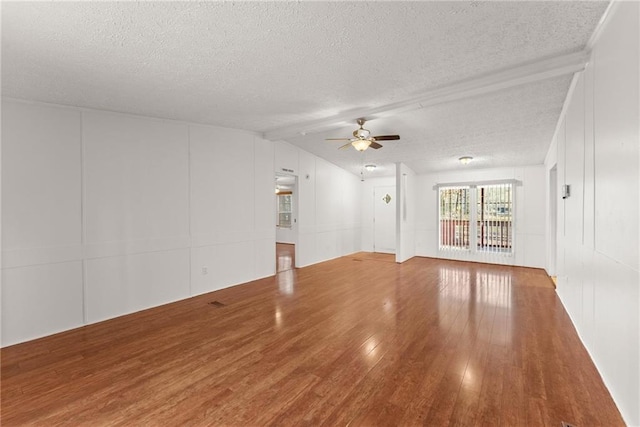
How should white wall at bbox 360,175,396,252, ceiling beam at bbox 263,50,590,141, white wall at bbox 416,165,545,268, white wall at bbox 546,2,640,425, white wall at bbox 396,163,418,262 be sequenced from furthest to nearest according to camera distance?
white wall at bbox 360,175,396,252
white wall at bbox 396,163,418,262
white wall at bbox 416,165,545,268
ceiling beam at bbox 263,50,590,141
white wall at bbox 546,2,640,425

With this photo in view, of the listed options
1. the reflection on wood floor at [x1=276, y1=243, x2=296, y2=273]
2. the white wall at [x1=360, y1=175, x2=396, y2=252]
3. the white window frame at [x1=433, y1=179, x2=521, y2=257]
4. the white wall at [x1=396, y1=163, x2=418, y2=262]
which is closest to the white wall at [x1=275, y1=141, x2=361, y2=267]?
the white wall at [x1=360, y1=175, x2=396, y2=252]

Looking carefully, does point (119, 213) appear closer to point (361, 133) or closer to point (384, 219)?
point (361, 133)

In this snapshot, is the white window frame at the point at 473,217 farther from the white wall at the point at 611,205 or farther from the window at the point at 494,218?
the white wall at the point at 611,205

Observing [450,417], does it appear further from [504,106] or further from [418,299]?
[504,106]

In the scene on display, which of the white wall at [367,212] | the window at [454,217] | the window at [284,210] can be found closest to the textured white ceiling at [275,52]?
the window at [454,217]

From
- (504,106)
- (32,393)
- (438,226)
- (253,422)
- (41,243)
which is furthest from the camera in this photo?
(438,226)

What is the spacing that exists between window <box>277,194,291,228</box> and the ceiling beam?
20.6 feet

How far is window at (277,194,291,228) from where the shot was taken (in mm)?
10680

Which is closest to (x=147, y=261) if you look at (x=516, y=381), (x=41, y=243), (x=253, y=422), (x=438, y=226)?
(x=41, y=243)

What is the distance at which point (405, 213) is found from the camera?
7.70 m

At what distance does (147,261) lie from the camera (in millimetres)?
4121

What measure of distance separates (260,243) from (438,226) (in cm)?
523

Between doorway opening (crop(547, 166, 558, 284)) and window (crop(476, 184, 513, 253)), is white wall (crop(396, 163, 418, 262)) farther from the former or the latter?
doorway opening (crop(547, 166, 558, 284))

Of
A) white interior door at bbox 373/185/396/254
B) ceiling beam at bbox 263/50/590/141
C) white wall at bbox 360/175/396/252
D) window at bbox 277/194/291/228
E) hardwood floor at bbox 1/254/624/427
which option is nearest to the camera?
hardwood floor at bbox 1/254/624/427
